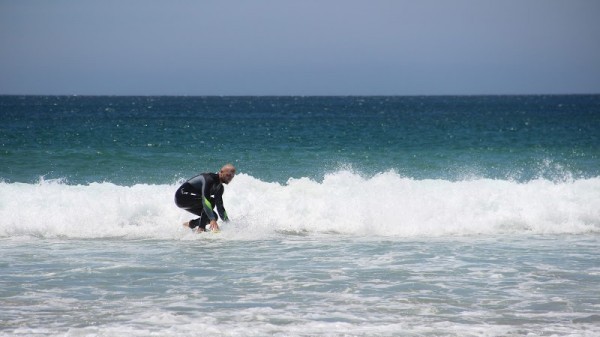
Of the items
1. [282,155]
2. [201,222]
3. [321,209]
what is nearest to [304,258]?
[201,222]

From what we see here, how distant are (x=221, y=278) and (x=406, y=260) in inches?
113

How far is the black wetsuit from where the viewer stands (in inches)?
474

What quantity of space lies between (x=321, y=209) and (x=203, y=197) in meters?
3.48

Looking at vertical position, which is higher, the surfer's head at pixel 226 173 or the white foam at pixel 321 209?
the surfer's head at pixel 226 173

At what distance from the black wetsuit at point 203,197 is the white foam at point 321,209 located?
0.57 m

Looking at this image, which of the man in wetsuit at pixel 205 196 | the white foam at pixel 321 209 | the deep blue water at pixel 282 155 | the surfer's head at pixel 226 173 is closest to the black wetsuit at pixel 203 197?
the man in wetsuit at pixel 205 196

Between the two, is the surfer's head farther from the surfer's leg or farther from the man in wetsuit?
the surfer's leg

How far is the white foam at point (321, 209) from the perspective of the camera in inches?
541

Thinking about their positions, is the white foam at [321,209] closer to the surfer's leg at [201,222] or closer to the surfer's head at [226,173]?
the surfer's leg at [201,222]

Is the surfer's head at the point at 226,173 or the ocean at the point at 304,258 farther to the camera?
the surfer's head at the point at 226,173

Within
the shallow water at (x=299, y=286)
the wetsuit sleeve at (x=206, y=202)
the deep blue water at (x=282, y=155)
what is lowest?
the shallow water at (x=299, y=286)

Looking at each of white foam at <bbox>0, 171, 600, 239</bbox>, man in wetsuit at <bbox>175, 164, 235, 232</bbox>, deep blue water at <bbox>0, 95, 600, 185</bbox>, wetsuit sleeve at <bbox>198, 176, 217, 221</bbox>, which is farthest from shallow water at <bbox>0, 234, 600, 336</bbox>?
deep blue water at <bbox>0, 95, 600, 185</bbox>

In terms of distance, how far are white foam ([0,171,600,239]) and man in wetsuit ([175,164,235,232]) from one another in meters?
0.56

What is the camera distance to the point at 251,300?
8.49 meters
